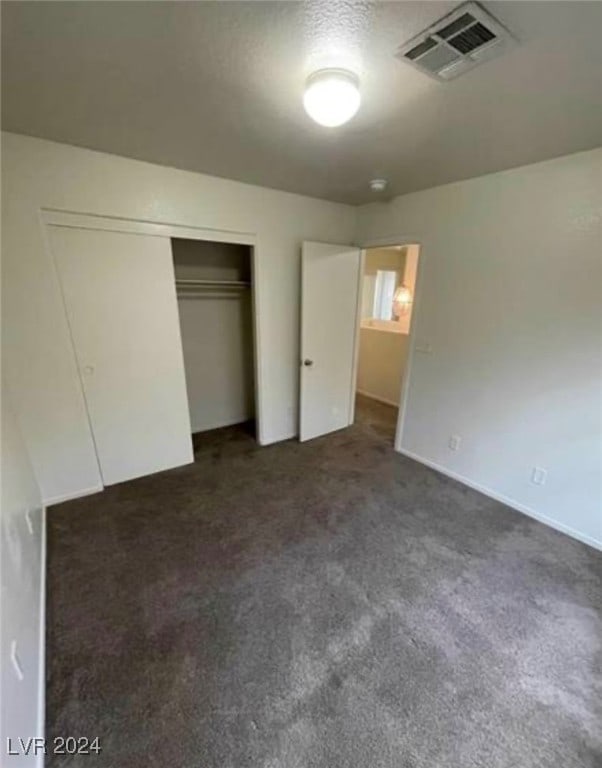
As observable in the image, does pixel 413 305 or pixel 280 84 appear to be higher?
pixel 280 84

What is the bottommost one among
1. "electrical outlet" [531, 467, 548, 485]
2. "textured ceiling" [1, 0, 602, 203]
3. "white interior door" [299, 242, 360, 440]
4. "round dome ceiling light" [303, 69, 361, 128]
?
"electrical outlet" [531, 467, 548, 485]

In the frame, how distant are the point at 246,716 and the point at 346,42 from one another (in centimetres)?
257

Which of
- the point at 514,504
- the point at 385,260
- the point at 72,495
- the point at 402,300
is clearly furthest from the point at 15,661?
the point at 385,260

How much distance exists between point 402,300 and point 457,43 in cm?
504

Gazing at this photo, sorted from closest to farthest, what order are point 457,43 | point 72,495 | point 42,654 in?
point 457,43 < point 42,654 < point 72,495

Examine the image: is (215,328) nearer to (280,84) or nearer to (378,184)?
(378,184)

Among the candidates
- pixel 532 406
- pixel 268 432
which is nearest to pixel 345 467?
pixel 268 432

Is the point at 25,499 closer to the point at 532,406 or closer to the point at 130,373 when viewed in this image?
the point at 130,373

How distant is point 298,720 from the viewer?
132cm

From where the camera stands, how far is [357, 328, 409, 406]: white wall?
190 inches

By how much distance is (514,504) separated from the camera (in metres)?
2.67

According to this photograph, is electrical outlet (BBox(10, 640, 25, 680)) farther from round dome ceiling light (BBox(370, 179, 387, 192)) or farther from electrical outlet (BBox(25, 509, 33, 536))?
round dome ceiling light (BBox(370, 179, 387, 192))

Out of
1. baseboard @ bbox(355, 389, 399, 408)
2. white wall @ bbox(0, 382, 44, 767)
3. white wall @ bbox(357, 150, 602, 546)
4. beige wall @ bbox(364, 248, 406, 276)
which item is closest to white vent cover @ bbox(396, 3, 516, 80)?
white wall @ bbox(357, 150, 602, 546)

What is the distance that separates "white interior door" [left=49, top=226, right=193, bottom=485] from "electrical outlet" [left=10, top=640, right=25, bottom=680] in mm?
1704
